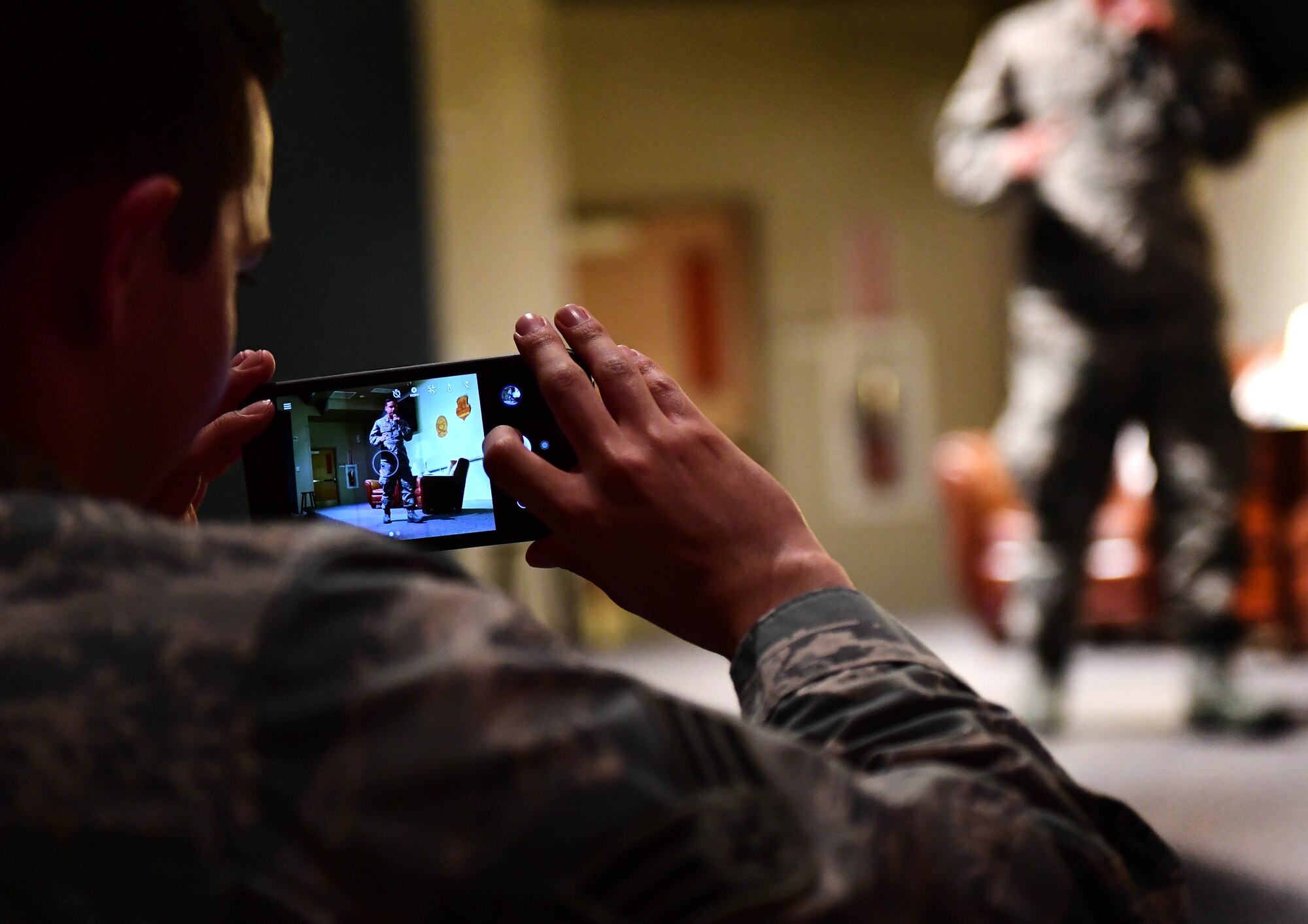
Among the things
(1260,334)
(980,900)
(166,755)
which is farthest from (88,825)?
(1260,334)

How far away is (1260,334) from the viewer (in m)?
3.88

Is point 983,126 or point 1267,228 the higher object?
point 983,126

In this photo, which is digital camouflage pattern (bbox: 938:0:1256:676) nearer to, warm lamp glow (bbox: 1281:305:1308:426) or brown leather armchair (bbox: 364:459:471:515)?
warm lamp glow (bbox: 1281:305:1308:426)

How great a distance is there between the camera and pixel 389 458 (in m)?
0.60

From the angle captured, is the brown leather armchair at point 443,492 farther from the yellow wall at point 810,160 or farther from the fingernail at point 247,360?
the yellow wall at point 810,160

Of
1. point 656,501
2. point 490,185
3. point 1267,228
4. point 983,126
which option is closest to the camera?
point 656,501

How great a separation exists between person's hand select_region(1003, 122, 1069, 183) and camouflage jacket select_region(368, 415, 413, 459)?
1743 mm

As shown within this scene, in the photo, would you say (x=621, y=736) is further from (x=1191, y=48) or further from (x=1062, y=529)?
(x=1191, y=48)

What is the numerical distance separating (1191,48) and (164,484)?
6.65 feet

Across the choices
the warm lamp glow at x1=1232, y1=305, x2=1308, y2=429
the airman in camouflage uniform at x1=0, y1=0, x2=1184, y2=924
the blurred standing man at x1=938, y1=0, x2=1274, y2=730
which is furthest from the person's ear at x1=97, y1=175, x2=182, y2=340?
the warm lamp glow at x1=1232, y1=305, x2=1308, y2=429

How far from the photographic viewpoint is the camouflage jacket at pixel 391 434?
59cm

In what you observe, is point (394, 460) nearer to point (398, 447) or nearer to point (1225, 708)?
point (398, 447)

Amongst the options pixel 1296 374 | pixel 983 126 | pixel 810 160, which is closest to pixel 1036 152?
pixel 983 126

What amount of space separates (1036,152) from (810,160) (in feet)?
9.31
